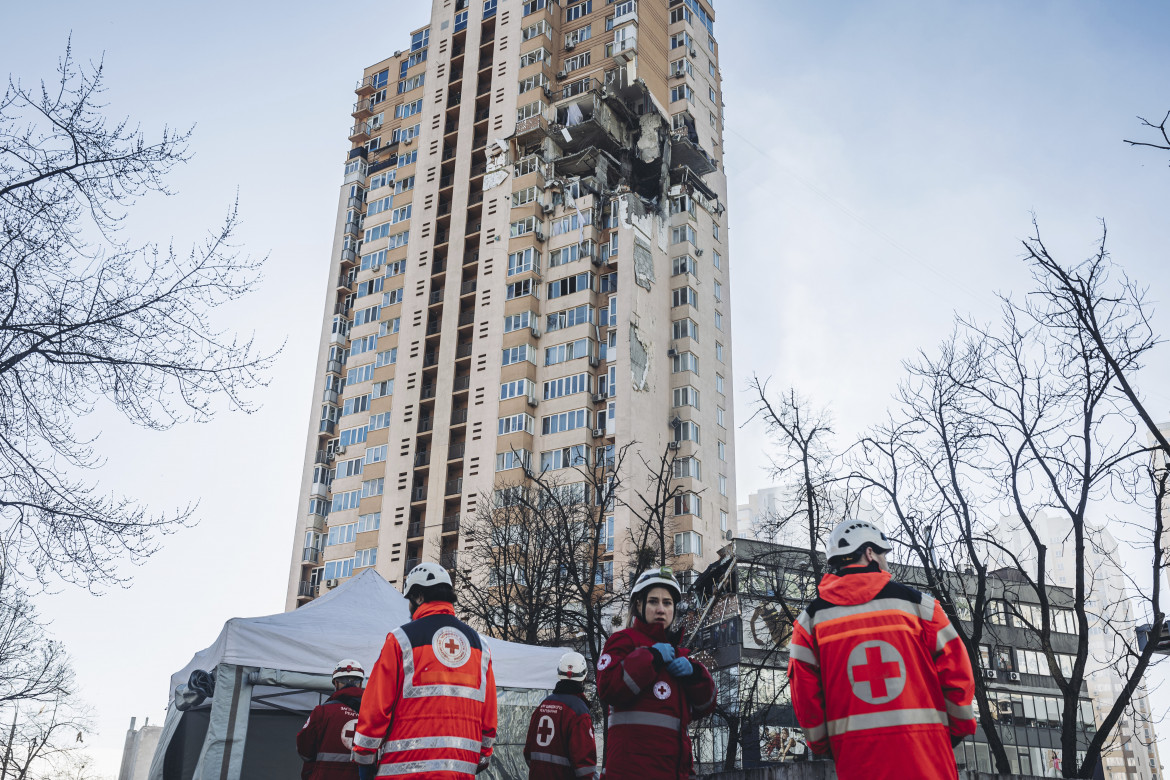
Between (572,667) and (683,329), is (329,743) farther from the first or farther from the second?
(683,329)

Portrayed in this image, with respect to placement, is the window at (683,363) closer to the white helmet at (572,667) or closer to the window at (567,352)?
the window at (567,352)

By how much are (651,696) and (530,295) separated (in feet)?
158

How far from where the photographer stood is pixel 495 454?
1930 inches

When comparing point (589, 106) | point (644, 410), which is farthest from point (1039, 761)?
point (589, 106)

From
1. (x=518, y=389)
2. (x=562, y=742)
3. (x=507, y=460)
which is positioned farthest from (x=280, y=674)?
(x=518, y=389)

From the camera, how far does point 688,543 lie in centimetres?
4572

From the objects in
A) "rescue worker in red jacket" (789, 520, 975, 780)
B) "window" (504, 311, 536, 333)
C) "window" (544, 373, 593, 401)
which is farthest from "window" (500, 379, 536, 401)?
"rescue worker in red jacket" (789, 520, 975, 780)

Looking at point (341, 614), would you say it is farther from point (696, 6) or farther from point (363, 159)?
point (363, 159)

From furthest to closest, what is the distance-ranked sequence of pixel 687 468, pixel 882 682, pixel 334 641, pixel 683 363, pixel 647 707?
pixel 683 363 < pixel 687 468 < pixel 334 641 < pixel 647 707 < pixel 882 682

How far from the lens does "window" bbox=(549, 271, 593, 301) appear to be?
2035 inches

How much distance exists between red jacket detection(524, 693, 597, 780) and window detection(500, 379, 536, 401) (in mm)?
42311

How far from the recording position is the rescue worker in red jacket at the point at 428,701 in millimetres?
5469

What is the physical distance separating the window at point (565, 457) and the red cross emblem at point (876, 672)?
42501 millimetres

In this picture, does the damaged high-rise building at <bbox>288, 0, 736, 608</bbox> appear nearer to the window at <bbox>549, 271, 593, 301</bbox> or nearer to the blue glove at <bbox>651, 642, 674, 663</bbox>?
the window at <bbox>549, 271, 593, 301</bbox>
